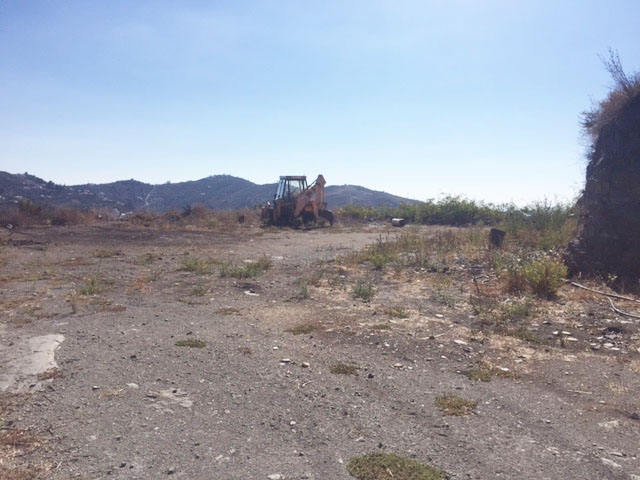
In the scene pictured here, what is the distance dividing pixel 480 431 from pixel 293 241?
15.1 metres

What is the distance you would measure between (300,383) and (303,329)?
1.91 m

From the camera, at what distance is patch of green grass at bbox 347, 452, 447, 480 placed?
334cm

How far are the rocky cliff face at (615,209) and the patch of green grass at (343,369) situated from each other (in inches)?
226

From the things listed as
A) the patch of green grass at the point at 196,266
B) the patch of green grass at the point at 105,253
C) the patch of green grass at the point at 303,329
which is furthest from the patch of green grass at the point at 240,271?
the patch of green grass at the point at 105,253

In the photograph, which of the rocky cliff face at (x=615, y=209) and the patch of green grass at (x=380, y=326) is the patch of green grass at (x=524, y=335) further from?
the rocky cliff face at (x=615, y=209)

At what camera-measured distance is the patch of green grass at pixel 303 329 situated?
22.4 ft

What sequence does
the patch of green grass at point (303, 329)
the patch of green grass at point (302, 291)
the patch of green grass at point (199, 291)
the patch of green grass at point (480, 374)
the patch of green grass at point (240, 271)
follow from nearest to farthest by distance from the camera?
the patch of green grass at point (480, 374), the patch of green grass at point (303, 329), the patch of green grass at point (302, 291), the patch of green grass at point (199, 291), the patch of green grass at point (240, 271)

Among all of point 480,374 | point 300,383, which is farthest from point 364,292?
point 300,383

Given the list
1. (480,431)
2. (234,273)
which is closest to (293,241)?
(234,273)

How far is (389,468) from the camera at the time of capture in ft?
11.3

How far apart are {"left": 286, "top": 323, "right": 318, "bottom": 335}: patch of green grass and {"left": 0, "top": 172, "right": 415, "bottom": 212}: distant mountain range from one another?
3614 centimetres

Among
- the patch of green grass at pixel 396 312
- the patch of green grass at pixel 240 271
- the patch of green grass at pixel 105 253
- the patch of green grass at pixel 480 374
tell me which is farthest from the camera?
the patch of green grass at pixel 105 253

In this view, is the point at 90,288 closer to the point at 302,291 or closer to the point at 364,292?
the point at 302,291

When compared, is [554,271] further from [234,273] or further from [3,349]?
[3,349]
